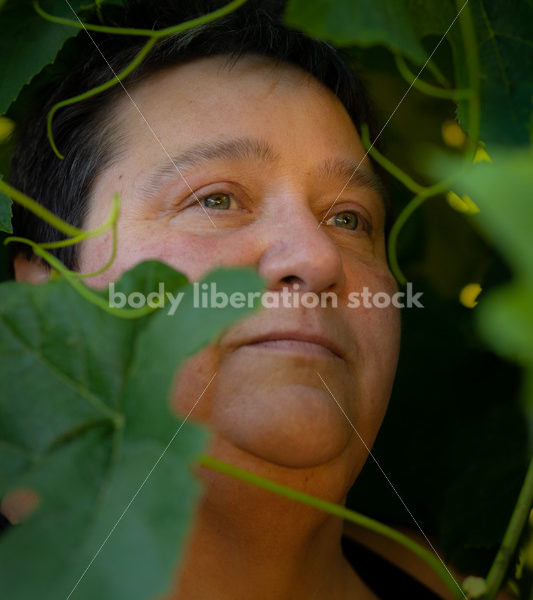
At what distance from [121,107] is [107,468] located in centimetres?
59

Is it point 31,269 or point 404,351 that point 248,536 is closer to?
point 31,269

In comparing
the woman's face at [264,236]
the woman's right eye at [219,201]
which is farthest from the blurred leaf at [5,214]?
the woman's right eye at [219,201]

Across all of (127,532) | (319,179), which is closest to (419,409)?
(319,179)

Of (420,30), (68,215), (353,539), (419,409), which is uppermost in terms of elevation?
A: (420,30)

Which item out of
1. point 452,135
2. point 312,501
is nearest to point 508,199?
point 312,501

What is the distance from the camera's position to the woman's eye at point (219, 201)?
2.85 feet

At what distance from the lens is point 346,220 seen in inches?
40.5

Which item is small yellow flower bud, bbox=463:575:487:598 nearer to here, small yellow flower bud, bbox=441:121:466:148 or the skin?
the skin

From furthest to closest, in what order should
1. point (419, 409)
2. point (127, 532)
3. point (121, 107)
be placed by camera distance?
point (419, 409)
point (121, 107)
point (127, 532)

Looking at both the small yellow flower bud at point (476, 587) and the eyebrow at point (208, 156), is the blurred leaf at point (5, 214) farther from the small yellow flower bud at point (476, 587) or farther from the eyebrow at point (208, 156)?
the small yellow flower bud at point (476, 587)

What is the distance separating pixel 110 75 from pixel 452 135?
68cm

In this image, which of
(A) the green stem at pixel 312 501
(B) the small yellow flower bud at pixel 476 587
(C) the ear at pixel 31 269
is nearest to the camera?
(A) the green stem at pixel 312 501

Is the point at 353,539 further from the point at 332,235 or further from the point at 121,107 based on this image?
the point at 121,107

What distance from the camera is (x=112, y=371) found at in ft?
1.77
